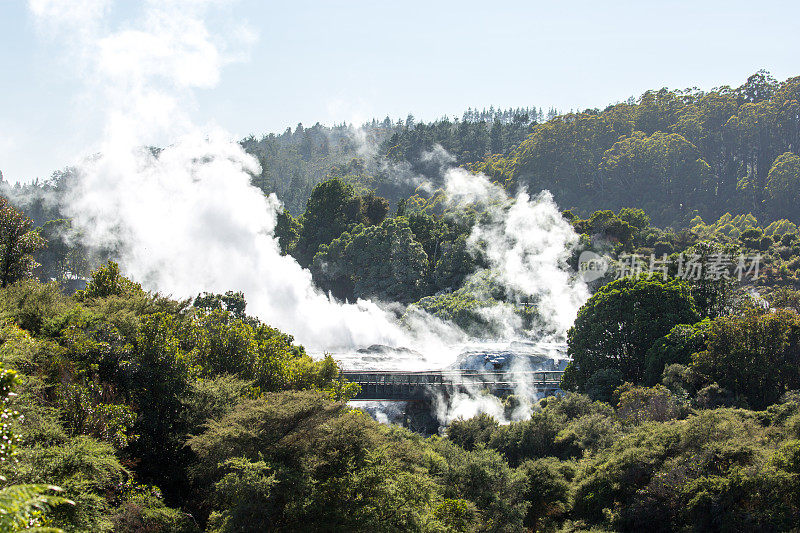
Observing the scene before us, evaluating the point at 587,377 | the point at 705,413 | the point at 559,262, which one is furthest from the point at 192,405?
the point at 559,262

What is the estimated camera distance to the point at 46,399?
63.8ft

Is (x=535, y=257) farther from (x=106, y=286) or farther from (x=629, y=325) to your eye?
(x=106, y=286)

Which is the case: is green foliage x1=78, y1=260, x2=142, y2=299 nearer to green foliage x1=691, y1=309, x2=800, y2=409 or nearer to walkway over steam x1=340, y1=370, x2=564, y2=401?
walkway over steam x1=340, y1=370, x2=564, y2=401

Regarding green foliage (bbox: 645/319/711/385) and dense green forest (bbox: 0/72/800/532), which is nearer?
dense green forest (bbox: 0/72/800/532)

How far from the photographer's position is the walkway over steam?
135 ft

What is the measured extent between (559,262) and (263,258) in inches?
1076

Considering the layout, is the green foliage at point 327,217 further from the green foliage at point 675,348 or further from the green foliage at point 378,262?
the green foliage at point 675,348

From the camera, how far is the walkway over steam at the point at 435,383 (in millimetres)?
41125

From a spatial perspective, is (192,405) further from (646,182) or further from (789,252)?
(646,182)

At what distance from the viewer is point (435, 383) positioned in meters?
41.6

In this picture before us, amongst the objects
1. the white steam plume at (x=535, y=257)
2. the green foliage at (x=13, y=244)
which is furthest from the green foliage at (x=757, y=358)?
the green foliage at (x=13, y=244)

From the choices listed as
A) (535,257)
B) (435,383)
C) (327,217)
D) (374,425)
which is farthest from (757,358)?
(327,217)

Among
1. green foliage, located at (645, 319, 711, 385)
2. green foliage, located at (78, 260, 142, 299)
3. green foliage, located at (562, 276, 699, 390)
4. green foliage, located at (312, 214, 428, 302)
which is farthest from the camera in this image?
green foliage, located at (312, 214, 428, 302)

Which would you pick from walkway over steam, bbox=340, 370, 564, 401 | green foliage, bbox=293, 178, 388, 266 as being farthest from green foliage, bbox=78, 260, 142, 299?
green foliage, bbox=293, 178, 388, 266
